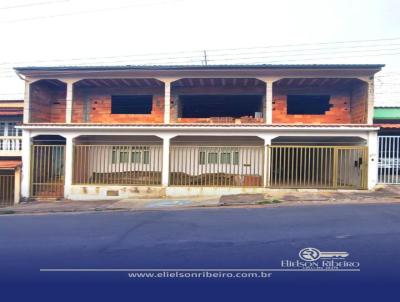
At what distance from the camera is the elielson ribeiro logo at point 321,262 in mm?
4012

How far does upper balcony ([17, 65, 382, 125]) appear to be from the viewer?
1290 centimetres

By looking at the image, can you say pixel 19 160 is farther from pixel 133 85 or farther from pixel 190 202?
pixel 190 202

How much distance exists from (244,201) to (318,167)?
3.96 meters

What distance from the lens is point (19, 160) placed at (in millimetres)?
14766

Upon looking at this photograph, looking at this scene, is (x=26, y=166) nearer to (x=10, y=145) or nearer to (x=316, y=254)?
(x=10, y=145)

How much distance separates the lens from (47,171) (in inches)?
549

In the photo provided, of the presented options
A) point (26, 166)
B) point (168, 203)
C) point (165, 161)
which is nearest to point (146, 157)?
point (165, 161)

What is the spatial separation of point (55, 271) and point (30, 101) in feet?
38.3

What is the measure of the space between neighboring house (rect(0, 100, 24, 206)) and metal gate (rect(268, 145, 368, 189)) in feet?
34.8

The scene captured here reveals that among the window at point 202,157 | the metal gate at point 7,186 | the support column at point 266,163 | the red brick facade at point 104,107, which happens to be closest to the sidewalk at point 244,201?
the support column at point 266,163

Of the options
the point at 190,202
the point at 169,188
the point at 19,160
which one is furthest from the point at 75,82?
the point at 190,202

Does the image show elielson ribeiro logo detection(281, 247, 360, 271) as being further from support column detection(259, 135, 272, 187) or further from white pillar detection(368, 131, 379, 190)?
white pillar detection(368, 131, 379, 190)

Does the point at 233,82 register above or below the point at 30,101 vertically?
above

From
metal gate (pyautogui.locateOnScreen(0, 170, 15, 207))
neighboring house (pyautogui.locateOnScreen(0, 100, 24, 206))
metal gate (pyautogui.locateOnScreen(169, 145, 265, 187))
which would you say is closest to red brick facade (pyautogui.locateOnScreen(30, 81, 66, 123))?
neighboring house (pyautogui.locateOnScreen(0, 100, 24, 206))
